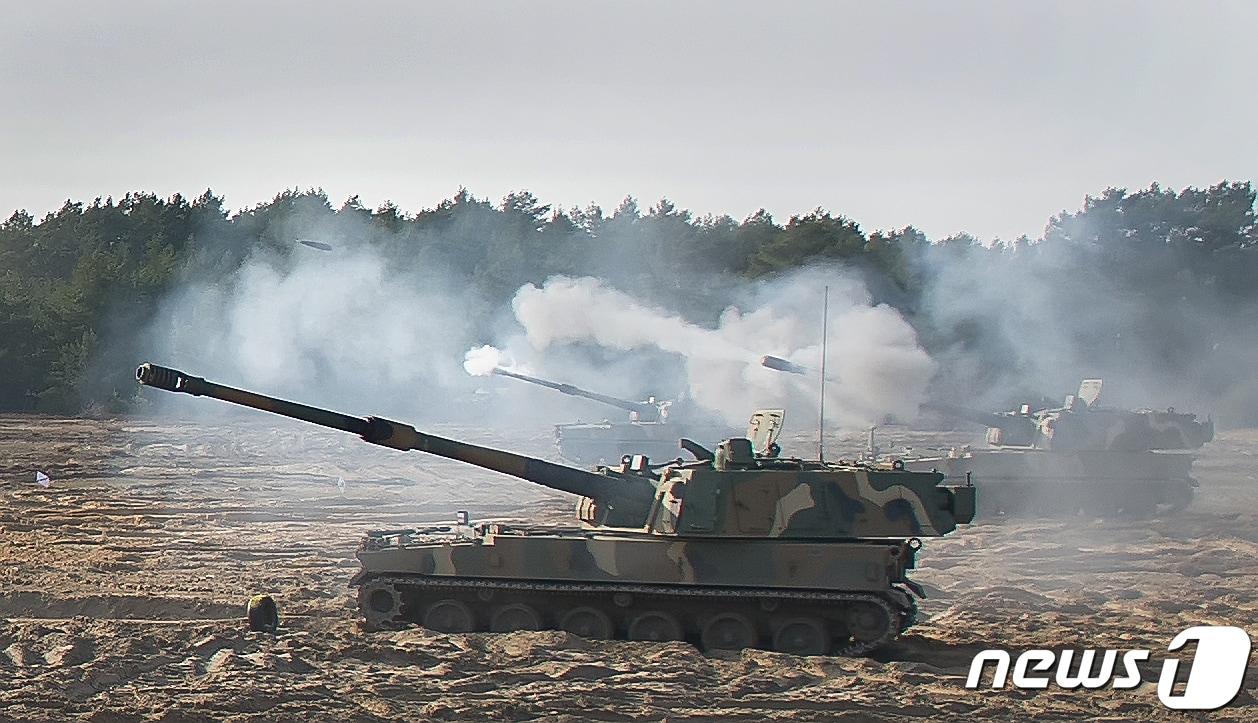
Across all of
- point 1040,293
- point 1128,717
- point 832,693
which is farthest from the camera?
point 1040,293

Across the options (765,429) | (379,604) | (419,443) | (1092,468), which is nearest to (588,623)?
(379,604)

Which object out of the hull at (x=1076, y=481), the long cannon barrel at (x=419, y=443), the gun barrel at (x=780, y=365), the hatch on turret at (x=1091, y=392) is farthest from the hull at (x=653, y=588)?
the hatch on turret at (x=1091, y=392)

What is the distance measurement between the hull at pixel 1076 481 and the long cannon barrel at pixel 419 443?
Answer: 12.3 m

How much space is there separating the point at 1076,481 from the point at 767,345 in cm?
630

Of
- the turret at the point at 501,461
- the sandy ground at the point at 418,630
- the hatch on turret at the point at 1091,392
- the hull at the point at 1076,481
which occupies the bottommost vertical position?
the sandy ground at the point at 418,630

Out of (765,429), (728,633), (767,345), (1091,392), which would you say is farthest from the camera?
(767,345)

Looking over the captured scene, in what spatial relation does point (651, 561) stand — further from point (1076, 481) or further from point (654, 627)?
point (1076, 481)

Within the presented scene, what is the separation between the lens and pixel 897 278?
4453 centimetres

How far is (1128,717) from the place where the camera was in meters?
10.4

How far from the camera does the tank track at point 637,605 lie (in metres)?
12.6

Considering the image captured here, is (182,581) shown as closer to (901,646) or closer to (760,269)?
(901,646)

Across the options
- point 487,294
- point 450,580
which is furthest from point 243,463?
point 450,580

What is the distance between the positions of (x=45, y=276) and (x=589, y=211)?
23665mm

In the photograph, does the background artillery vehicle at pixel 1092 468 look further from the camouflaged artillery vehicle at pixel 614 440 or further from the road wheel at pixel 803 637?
the road wheel at pixel 803 637
